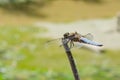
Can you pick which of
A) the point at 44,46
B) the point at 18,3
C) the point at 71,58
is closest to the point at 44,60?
the point at 44,46

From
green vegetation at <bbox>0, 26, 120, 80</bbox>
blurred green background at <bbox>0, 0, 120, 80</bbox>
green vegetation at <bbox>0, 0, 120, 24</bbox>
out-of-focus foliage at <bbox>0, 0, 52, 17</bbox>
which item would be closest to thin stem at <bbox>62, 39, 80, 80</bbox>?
blurred green background at <bbox>0, 0, 120, 80</bbox>

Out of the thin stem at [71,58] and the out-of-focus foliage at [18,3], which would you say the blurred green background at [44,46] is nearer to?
the out-of-focus foliage at [18,3]

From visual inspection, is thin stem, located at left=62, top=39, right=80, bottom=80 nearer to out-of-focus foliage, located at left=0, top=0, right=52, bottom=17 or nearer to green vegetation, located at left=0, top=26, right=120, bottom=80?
green vegetation, located at left=0, top=26, right=120, bottom=80

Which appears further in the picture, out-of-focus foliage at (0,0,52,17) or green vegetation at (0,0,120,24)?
out-of-focus foliage at (0,0,52,17)

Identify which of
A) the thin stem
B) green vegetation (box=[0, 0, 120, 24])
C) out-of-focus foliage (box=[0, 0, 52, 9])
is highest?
out-of-focus foliage (box=[0, 0, 52, 9])

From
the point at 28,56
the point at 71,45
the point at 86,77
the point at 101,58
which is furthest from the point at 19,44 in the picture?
the point at 71,45

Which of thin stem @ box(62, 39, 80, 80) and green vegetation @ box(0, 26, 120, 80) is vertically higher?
green vegetation @ box(0, 26, 120, 80)

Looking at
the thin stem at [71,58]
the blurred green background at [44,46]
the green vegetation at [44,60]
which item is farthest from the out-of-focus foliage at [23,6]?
the thin stem at [71,58]

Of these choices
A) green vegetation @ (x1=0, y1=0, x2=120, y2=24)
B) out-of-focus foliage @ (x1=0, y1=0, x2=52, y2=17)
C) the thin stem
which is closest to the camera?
the thin stem

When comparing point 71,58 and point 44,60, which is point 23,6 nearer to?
point 44,60
